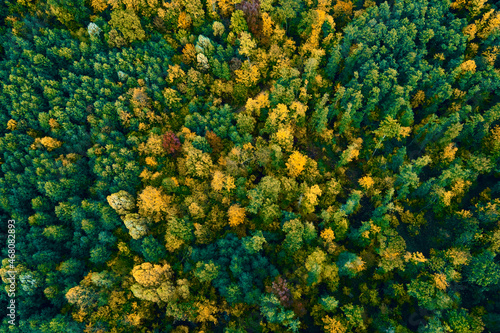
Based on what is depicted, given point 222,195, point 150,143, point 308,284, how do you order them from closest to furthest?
point 308,284, point 222,195, point 150,143

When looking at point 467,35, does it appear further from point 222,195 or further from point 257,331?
point 257,331

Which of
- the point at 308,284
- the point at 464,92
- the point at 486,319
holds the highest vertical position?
the point at 464,92

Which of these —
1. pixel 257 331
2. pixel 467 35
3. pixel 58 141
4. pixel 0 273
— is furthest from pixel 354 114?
pixel 0 273

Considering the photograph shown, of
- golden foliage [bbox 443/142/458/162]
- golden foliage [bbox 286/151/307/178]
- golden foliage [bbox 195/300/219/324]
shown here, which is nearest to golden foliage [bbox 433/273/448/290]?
golden foliage [bbox 443/142/458/162]

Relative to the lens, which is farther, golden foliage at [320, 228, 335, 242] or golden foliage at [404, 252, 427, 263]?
golden foliage at [320, 228, 335, 242]

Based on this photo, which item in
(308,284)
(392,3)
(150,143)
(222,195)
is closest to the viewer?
(308,284)

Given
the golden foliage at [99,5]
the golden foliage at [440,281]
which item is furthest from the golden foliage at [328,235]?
the golden foliage at [99,5]

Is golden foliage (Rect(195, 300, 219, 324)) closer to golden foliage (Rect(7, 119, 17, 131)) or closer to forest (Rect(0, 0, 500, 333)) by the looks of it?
forest (Rect(0, 0, 500, 333))

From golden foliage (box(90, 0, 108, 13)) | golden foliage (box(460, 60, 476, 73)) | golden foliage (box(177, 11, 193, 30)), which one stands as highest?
golden foliage (box(90, 0, 108, 13))

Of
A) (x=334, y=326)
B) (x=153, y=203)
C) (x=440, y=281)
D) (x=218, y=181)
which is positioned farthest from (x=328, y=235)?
(x=153, y=203)
